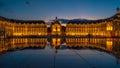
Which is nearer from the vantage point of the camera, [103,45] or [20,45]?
[103,45]

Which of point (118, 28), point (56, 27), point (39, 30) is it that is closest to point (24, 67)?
point (118, 28)

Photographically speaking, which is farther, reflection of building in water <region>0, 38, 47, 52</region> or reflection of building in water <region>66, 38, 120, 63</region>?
reflection of building in water <region>0, 38, 47, 52</region>

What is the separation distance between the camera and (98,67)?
43.7ft

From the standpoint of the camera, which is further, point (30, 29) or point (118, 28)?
point (30, 29)

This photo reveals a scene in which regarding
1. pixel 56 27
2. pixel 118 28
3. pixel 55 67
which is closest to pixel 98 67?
pixel 55 67

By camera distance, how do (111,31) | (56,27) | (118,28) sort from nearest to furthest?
(118,28) < (111,31) < (56,27)

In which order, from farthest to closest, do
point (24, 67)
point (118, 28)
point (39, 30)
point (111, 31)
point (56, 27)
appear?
1. point (39, 30)
2. point (56, 27)
3. point (111, 31)
4. point (118, 28)
5. point (24, 67)

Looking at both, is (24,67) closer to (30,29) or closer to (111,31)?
(111,31)

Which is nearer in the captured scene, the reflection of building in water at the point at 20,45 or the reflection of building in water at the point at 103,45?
the reflection of building in water at the point at 103,45

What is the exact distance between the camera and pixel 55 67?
13.3 metres

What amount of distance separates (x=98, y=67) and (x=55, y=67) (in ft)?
7.63

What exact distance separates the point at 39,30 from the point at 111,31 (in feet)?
243

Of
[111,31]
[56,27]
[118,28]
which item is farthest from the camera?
[56,27]

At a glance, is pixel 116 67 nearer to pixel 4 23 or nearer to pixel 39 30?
pixel 4 23
